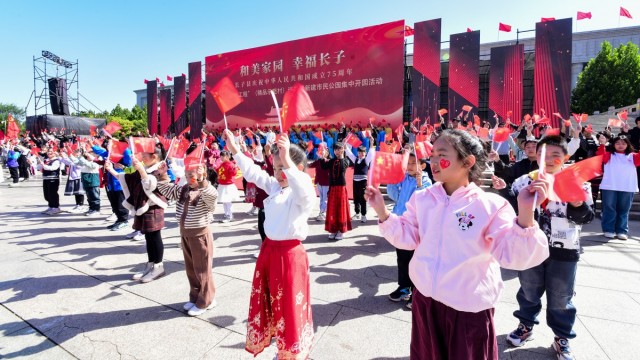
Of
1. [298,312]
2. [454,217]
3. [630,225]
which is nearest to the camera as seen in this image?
[454,217]

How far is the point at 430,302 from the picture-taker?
1.55 m

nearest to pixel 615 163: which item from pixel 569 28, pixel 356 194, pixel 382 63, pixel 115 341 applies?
pixel 356 194

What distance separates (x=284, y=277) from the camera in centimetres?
216

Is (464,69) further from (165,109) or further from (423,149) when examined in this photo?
(165,109)

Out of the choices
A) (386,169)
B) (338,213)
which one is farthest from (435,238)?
(338,213)

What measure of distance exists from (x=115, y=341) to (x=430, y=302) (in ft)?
8.55

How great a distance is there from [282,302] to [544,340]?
7.12 feet

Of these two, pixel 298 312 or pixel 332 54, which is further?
pixel 332 54

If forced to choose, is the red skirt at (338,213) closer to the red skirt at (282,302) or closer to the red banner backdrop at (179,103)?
the red skirt at (282,302)

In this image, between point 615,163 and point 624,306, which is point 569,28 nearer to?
point 615,163

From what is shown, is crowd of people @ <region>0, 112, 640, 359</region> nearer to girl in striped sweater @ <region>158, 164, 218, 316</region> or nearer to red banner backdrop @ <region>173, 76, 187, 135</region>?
girl in striped sweater @ <region>158, 164, 218, 316</region>

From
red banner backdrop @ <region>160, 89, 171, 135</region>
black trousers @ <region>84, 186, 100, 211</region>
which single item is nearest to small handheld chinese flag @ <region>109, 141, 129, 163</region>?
black trousers @ <region>84, 186, 100, 211</region>

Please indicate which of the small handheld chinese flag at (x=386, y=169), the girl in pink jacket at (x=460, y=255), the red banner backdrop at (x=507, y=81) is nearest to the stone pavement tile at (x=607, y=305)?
the girl in pink jacket at (x=460, y=255)

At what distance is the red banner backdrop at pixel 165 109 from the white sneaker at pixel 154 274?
20632 mm
